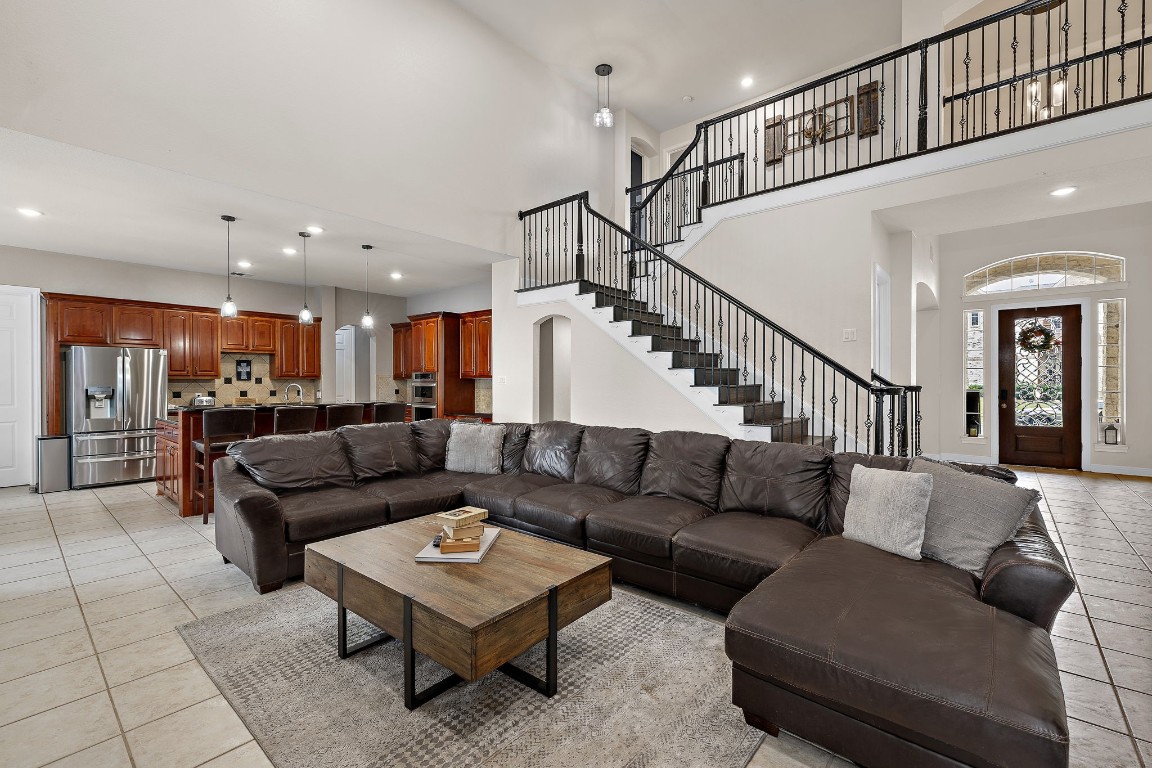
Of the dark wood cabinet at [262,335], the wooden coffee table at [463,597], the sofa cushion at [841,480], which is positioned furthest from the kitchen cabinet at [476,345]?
the sofa cushion at [841,480]

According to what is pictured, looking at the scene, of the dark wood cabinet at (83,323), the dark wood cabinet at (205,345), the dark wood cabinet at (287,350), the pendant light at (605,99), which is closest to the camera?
the pendant light at (605,99)

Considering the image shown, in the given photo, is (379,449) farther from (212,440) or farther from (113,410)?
(113,410)

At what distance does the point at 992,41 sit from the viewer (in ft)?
22.2

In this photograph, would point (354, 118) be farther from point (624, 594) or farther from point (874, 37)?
point (874, 37)

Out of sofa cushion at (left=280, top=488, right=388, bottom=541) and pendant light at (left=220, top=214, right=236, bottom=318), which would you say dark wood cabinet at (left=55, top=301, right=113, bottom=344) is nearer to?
pendant light at (left=220, top=214, right=236, bottom=318)

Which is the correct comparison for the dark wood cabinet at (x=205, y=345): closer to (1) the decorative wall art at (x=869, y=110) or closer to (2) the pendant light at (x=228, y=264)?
(2) the pendant light at (x=228, y=264)

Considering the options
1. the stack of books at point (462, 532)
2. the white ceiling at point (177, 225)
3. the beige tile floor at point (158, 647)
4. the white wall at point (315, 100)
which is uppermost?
the white wall at point (315, 100)

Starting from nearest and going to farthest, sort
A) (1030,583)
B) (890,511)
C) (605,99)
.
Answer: (1030,583) → (890,511) → (605,99)

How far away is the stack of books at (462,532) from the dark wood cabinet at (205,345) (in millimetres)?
6925

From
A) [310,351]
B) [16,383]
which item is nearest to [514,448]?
[310,351]

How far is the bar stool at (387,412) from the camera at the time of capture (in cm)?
647

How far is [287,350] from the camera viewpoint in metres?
8.38

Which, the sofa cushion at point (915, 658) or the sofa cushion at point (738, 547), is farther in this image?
the sofa cushion at point (738, 547)

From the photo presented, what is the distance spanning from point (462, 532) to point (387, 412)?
14.9ft
